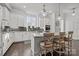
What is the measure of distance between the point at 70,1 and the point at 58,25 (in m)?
0.59

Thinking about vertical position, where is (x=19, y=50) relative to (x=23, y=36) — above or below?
below

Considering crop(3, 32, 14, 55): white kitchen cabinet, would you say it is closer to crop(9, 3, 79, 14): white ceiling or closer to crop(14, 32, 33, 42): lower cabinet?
crop(14, 32, 33, 42): lower cabinet

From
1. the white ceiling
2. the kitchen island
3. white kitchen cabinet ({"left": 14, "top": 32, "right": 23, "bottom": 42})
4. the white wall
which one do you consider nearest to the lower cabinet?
white kitchen cabinet ({"left": 14, "top": 32, "right": 23, "bottom": 42})

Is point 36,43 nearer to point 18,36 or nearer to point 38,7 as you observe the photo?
point 18,36

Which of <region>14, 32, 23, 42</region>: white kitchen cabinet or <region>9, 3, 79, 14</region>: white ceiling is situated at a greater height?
<region>9, 3, 79, 14</region>: white ceiling

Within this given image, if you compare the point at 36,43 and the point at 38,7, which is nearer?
the point at 38,7


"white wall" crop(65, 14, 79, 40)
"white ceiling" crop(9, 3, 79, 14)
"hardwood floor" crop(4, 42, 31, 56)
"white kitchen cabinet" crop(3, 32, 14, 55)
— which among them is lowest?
"hardwood floor" crop(4, 42, 31, 56)

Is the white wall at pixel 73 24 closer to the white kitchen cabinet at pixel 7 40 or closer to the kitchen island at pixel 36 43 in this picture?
the kitchen island at pixel 36 43

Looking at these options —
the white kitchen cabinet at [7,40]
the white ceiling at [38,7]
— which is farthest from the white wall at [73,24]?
the white kitchen cabinet at [7,40]

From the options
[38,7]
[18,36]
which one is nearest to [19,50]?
[18,36]

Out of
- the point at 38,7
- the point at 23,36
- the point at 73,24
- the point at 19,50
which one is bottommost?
the point at 19,50

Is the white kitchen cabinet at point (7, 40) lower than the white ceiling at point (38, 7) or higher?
lower

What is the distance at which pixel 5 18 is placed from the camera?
219 centimetres

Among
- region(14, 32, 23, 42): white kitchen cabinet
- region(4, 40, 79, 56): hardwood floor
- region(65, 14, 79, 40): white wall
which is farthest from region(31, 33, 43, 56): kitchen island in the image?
region(65, 14, 79, 40): white wall
